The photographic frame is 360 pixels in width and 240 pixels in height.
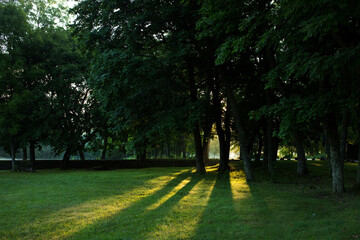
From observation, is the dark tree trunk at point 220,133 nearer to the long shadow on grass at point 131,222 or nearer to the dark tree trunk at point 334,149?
the dark tree trunk at point 334,149

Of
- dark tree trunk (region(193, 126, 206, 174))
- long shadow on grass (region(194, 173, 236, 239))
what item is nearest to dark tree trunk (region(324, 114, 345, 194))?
long shadow on grass (region(194, 173, 236, 239))

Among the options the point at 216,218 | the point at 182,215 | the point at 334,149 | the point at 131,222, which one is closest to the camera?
the point at 131,222

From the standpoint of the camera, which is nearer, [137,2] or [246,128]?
[137,2]

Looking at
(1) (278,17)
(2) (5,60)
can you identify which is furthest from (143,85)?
(2) (5,60)

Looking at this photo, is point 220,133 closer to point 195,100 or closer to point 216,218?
point 195,100

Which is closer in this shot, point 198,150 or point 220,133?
point 198,150

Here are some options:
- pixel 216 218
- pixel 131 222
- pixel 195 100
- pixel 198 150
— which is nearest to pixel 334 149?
pixel 216 218

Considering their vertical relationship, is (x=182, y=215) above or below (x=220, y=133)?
below

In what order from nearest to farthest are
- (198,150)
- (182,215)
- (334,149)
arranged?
(182,215) → (334,149) → (198,150)

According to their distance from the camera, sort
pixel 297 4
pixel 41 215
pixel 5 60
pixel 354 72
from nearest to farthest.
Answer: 1. pixel 297 4
2. pixel 41 215
3. pixel 354 72
4. pixel 5 60

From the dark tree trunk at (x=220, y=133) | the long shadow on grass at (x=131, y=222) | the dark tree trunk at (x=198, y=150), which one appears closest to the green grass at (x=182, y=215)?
the long shadow on grass at (x=131, y=222)

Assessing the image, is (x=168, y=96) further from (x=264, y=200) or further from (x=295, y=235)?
(x=295, y=235)

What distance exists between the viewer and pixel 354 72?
8.72 metres

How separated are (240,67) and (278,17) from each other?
9.55m
